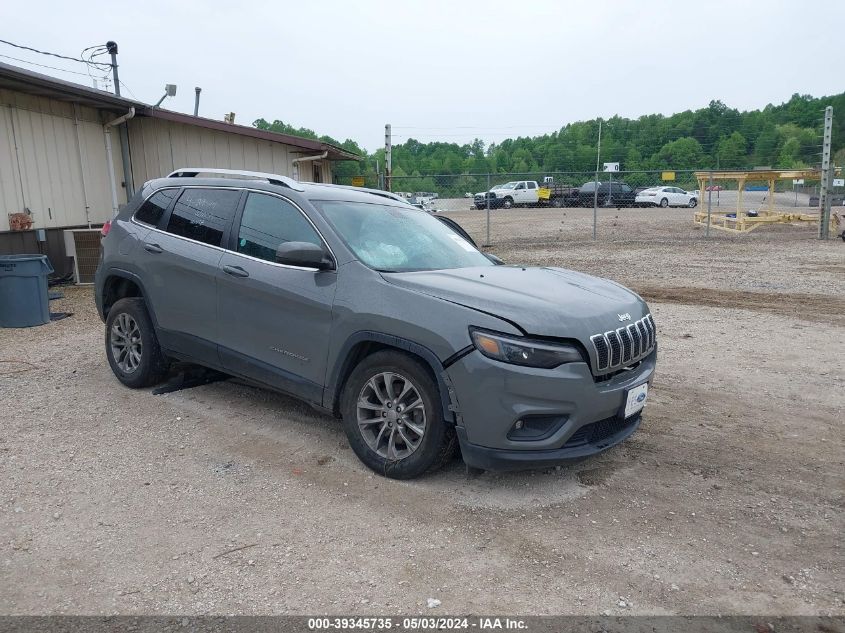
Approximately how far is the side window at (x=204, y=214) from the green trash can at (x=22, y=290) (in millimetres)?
3897

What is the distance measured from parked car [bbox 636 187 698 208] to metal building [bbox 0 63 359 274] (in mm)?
30098

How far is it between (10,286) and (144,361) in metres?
4.03

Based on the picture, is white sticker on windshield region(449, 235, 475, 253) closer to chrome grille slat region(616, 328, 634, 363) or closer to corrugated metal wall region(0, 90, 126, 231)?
chrome grille slat region(616, 328, 634, 363)

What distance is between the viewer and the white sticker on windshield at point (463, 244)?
5047mm

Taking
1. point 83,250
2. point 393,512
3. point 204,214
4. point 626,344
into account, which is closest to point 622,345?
point 626,344

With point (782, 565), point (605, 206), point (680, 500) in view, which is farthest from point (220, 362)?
point (605, 206)

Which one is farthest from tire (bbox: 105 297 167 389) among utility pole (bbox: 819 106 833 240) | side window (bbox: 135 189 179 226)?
utility pole (bbox: 819 106 833 240)

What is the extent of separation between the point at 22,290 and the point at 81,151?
5.26m

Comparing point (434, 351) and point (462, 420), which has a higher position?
point (434, 351)

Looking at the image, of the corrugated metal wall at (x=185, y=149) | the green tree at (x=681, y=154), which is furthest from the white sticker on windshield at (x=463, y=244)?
the green tree at (x=681, y=154)

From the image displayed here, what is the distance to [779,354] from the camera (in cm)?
680

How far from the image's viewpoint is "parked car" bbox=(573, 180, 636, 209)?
39.4 meters

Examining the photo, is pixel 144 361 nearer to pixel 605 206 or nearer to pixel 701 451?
pixel 701 451

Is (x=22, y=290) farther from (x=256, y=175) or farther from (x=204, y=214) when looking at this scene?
(x=256, y=175)
